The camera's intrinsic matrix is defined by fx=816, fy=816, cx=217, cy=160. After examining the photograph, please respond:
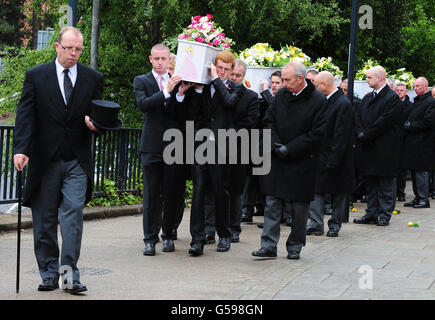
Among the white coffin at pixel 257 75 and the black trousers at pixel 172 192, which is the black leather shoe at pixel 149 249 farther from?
the white coffin at pixel 257 75

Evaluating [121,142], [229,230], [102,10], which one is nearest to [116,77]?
[102,10]

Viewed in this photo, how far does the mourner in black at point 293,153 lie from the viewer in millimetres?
8656

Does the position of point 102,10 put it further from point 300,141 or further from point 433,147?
point 300,141

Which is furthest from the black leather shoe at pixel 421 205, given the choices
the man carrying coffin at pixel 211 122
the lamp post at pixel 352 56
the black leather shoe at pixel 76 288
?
the black leather shoe at pixel 76 288

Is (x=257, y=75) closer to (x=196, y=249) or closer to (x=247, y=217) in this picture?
(x=247, y=217)

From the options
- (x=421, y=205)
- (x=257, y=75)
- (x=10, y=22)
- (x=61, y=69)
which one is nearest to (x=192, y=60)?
(x=61, y=69)

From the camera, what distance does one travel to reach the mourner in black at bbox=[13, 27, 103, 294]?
6.61 metres

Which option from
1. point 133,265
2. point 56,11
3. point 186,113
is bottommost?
point 133,265

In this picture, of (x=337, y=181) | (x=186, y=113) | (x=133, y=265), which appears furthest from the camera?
(x=337, y=181)

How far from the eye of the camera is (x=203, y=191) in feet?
28.9

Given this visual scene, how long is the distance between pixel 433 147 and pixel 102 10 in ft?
32.6

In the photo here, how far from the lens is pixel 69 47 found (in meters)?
6.62

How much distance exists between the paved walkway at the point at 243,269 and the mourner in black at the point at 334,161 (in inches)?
12.8

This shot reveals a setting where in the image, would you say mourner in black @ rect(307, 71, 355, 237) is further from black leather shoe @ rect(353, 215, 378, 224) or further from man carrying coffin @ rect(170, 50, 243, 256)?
man carrying coffin @ rect(170, 50, 243, 256)
